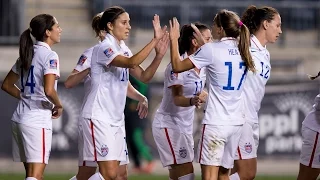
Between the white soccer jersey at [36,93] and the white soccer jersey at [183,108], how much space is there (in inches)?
46.7

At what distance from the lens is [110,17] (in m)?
8.85

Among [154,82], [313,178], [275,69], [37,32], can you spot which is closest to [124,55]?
[37,32]

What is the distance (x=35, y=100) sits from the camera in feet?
29.3

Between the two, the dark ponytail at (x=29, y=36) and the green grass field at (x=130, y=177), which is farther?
the green grass field at (x=130, y=177)

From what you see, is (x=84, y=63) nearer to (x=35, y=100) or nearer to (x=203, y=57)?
(x=35, y=100)

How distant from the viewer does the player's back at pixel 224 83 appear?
8.31 m

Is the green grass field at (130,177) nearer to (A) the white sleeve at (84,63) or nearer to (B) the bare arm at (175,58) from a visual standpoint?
(A) the white sleeve at (84,63)

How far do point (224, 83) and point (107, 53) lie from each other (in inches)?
46.3

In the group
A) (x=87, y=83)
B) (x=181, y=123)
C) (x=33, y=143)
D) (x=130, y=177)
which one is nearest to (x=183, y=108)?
(x=181, y=123)

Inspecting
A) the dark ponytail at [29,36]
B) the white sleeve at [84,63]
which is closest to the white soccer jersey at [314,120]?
the white sleeve at [84,63]

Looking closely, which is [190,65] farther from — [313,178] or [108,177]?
[313,178]

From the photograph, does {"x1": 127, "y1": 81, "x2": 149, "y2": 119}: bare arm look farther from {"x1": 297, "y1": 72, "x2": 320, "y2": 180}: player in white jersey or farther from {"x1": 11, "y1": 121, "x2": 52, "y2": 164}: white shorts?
{"x1": 297, "y1": 72, "x2": 320, "y2": 180}: player in white jersey

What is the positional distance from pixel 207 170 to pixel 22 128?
192 centimetres

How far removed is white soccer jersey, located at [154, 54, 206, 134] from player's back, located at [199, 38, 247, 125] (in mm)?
817
